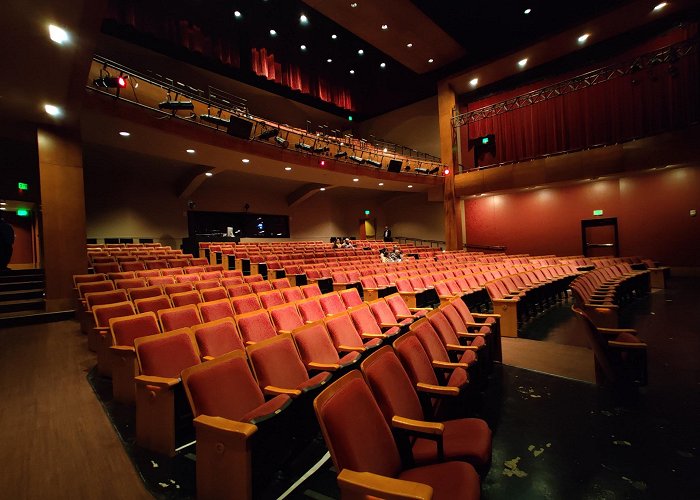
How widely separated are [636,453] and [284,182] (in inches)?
429

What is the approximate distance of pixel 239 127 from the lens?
21.3 ft

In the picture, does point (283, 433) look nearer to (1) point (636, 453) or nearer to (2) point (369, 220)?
(1) point (636, 453)

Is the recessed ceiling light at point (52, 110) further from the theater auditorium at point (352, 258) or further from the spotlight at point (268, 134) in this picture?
the spotlight at point (268, 134)

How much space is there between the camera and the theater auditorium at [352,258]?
133 centimetres

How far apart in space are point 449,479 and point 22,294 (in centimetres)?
616

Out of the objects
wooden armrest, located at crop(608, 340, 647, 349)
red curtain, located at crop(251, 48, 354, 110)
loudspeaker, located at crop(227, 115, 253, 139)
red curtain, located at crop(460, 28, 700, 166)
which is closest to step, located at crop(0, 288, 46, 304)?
loudspeaker, located at crop(227, 115, 253, 139)

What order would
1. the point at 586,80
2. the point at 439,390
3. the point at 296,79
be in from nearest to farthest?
the point at 439,390
the point at 586,80
the point at 296,79

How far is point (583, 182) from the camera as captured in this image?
9164mm

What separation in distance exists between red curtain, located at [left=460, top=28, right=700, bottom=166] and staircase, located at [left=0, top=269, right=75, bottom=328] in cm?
1086

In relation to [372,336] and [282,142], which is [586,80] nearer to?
[282,142]

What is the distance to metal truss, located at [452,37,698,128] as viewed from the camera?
7242 mm

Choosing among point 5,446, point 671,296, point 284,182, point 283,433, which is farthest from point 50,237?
point 671,296

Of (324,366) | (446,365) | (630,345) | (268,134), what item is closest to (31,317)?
(324,366)

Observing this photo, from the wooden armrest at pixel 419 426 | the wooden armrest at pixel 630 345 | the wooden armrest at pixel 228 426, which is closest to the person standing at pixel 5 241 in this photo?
the wooden armrest at pixel 228 426
